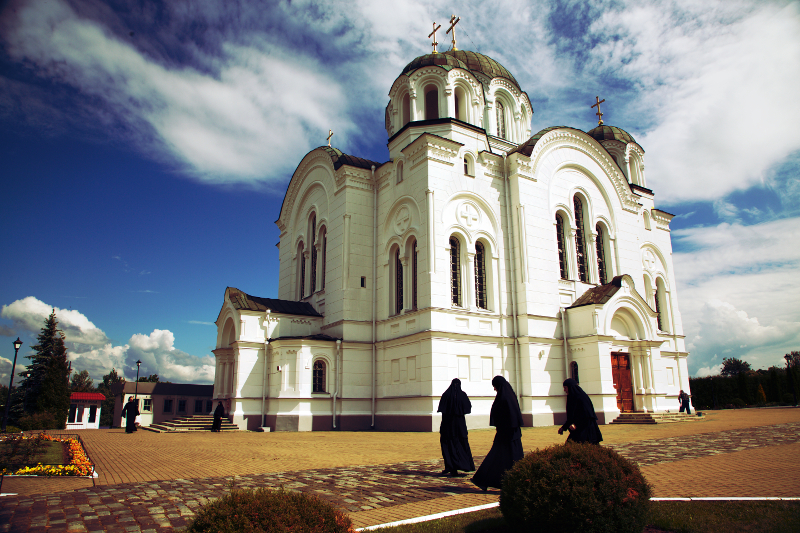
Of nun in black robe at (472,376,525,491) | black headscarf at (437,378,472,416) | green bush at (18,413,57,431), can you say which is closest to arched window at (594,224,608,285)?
black headscarf at (437,378,472,416)

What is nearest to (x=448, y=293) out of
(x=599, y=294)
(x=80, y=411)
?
(x=599, y=294)

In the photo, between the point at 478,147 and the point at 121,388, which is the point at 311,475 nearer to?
the point at 478,147

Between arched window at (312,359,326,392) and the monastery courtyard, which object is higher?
arched window at (312,359,326,392)

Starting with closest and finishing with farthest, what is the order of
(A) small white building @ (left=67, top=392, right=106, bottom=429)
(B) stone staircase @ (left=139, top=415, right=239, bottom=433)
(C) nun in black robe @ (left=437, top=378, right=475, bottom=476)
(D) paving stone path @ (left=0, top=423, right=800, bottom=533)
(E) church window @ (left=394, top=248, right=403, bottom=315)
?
(D) paving stone path @ (left=0, top=423, right=800, bottom=533) < (C) nun in black robe @ (left=437, top=378, right=475, bottom=476) < (B) stone staircase @ (left=139, top=415, right=239, bottom=433) < (E) church window @ (left=394, top=248, right=403, bottom=315) < (A) small white building @ (left=67, top=392, right=106, bottom=429)

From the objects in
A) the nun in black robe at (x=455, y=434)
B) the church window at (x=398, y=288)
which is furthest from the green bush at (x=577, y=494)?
the church window at (x=398, y=288)

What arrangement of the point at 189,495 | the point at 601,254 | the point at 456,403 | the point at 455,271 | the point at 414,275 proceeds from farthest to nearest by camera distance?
the point at 601,254
the point at 414,275
the point at 455,271
the point at 456,403
the point at 189,495

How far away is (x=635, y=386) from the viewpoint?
2575cm

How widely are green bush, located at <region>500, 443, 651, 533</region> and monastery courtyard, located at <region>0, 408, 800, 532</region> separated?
184 centimetres

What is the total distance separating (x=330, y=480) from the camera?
29.9 feet

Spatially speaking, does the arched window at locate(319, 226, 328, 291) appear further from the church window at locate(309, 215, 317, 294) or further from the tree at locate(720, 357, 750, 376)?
the tree at locate(720, 357, 750, 376)

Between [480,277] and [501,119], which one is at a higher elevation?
[501,119]

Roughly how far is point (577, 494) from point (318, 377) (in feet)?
69.5

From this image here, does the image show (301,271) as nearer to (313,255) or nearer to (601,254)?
(313,255)

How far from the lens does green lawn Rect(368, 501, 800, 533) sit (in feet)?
18.1
